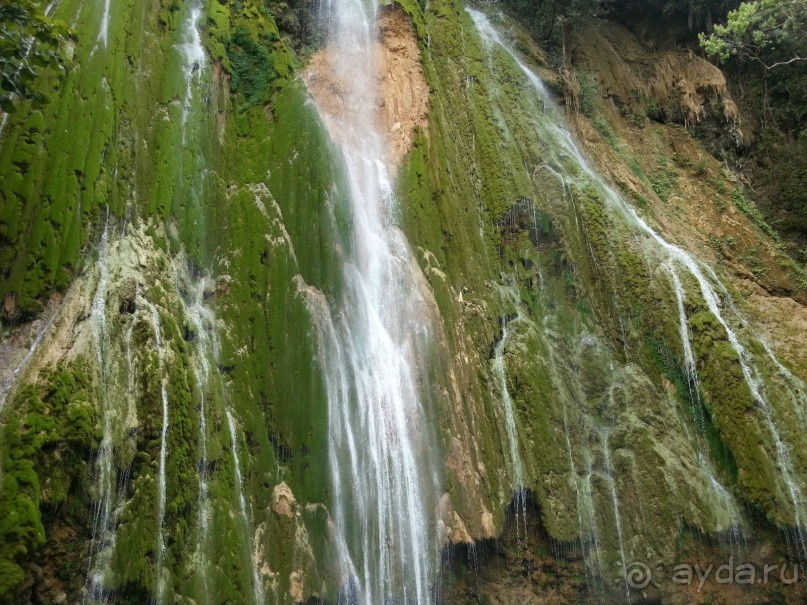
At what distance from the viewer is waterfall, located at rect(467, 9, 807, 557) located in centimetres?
1129

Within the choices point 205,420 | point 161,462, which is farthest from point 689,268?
point 161,462

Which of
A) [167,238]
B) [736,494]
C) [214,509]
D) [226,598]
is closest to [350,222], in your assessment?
[167,238]

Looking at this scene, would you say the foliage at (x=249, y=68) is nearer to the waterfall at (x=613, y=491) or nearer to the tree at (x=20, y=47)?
the tree at (x=20, y=47)

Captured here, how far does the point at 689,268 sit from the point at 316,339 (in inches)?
342

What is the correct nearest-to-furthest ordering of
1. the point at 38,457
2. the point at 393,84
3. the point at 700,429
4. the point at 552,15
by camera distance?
1. the point at 38,457
2. the point at 700,429
3. the point at 393,84
4. the point at 552,15

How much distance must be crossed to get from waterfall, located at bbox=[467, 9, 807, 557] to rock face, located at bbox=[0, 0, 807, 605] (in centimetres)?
7

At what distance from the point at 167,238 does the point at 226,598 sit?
5.73 meters

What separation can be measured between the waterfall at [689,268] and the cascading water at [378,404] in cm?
A: 566

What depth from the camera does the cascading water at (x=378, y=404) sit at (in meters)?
9.99

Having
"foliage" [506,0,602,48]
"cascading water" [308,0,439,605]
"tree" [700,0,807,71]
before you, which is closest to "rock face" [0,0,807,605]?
"cascading water" [308,0,439,605]

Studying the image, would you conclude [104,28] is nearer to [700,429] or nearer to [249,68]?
[249,68]

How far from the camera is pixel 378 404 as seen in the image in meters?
→ 11.0

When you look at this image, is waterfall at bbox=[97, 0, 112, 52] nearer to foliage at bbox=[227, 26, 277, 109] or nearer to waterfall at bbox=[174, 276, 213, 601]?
foliage at bbox=[227, 26, 277, 109]

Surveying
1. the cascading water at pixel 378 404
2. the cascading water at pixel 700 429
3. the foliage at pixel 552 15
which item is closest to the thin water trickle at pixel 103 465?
the cascading water at pixel 378 404
